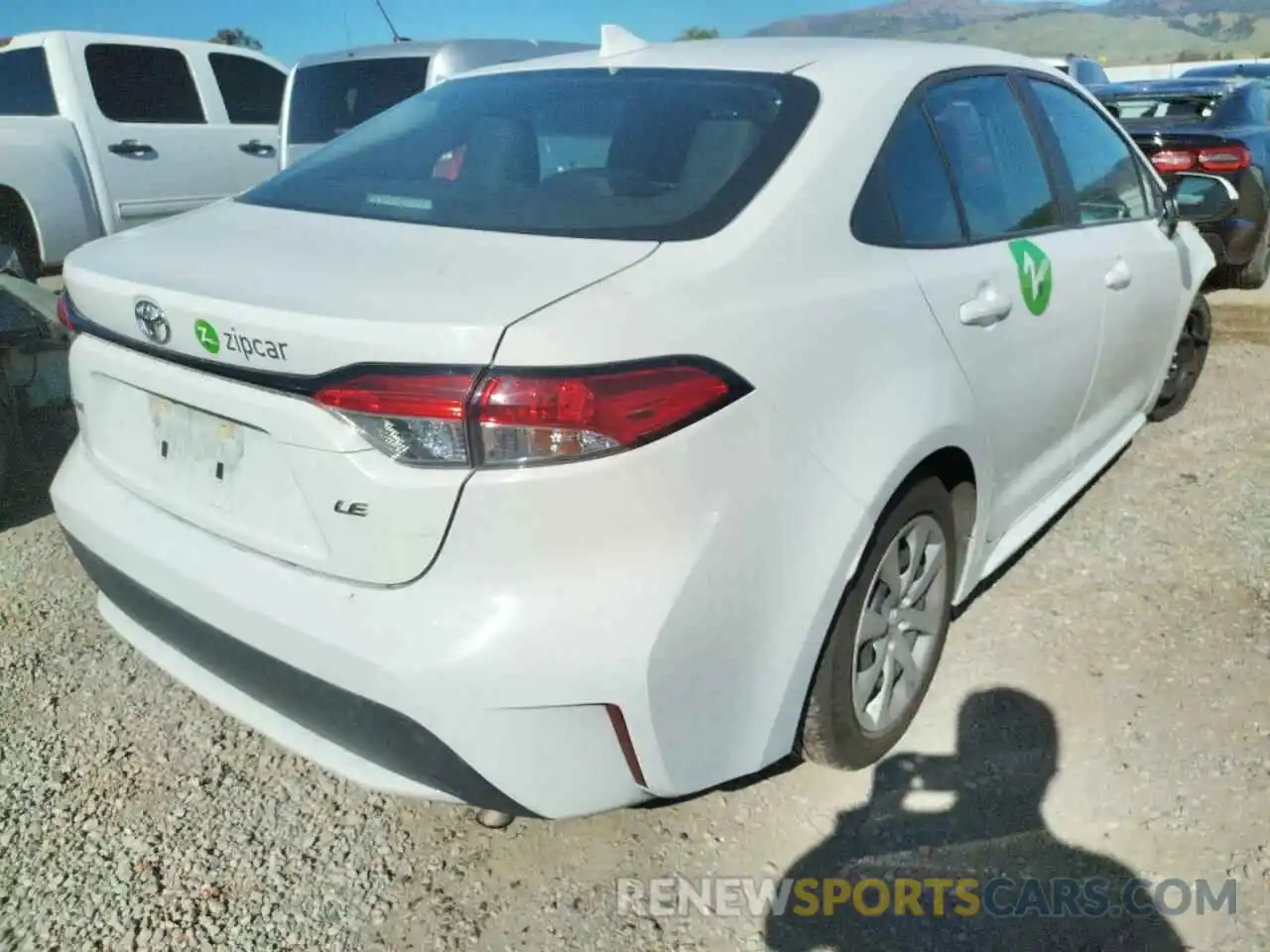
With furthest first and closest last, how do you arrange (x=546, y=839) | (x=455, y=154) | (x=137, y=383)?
(x=455, y=154)
(x=546, y=839)
(x=137, y=383)

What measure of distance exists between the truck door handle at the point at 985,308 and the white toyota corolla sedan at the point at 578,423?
0.01 meters

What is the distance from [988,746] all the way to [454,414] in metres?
1.66

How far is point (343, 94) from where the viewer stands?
6.80m

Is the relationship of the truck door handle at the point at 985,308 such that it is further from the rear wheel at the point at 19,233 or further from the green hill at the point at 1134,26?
the green hill at the point at 1134,26

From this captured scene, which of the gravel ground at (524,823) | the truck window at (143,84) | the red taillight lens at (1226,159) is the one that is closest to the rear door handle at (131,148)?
the truck window at (143,84)

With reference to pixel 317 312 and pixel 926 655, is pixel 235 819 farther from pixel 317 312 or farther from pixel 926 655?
pixel 926 655

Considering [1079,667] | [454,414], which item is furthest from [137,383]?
[1079,667]

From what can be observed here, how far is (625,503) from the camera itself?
1659mm

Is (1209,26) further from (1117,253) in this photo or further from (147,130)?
(1117,253)

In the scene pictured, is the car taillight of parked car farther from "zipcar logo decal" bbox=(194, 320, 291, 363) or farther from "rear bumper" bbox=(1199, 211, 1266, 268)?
"zipcar logo decal" bbox=(194, 320, 291, 363)

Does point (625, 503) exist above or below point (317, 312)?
below

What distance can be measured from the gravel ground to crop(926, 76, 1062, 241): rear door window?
116 centimetres

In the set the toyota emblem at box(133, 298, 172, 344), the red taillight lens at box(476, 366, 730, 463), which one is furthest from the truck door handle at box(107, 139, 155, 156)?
the red taillight lens at box(476, 366, 730, 463)

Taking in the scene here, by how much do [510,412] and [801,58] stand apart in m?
1.38
